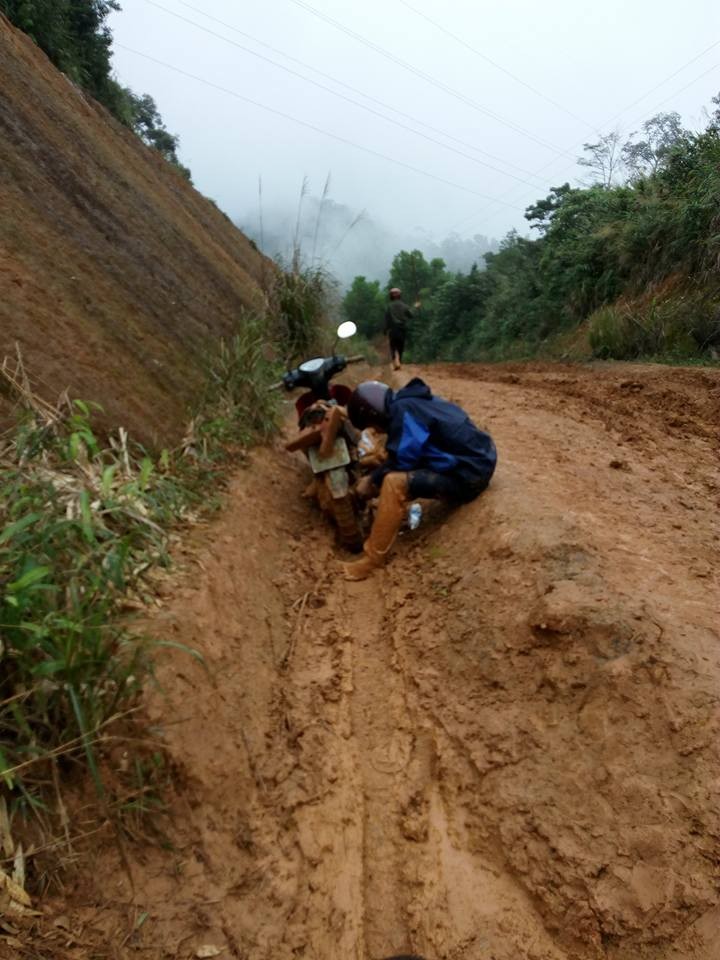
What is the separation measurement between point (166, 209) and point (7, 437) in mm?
6047

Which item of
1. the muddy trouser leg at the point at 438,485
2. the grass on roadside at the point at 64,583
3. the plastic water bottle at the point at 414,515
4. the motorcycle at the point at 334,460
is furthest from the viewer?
the motorcycle at the point at 334,460

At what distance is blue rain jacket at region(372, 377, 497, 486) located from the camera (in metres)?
3.99

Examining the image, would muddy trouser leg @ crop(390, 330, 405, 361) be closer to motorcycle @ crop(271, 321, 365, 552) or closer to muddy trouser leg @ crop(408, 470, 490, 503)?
motorcycle @ crop(271, 321, 365, 552)

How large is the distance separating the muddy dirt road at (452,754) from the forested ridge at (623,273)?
6.42 meters

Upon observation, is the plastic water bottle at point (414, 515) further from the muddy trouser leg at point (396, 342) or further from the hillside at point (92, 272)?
the muddy trouser leg at point (396, 342)

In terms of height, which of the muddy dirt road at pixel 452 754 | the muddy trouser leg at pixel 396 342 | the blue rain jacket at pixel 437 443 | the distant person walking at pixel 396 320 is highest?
the distant person walking at pixel 396 320

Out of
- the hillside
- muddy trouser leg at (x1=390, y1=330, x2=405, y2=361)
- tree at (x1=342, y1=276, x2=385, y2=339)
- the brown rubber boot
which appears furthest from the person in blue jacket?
tree at (x1=342, y1=276, x2=385, y2=339)

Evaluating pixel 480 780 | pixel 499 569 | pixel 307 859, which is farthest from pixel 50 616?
pixel 499 569

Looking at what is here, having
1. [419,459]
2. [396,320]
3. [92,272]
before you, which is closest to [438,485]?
[419,459]

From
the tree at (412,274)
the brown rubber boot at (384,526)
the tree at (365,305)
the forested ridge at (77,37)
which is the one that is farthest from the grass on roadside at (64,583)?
the tree at (412,274)

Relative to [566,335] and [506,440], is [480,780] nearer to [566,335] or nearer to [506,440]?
[506,440]

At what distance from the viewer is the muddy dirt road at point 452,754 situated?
1.92 m

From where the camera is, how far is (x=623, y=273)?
12.2 metres

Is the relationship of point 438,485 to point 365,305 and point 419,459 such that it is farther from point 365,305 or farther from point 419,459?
point 365,305
